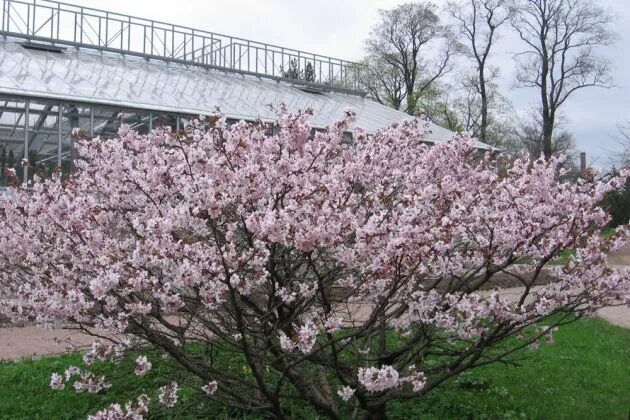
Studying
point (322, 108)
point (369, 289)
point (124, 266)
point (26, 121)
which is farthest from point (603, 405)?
point (322, 108)

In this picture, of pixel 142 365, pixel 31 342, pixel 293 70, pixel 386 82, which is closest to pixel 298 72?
pixel 293 70

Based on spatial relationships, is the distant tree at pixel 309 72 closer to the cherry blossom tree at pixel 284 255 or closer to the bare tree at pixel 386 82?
the bare tree at pixel 386 82

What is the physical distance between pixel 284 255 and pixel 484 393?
2.98 meters

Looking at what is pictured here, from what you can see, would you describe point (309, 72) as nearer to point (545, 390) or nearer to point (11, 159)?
point (11, 159)

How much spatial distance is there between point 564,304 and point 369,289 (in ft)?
3.87

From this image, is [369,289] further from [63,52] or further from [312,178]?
[63,52]

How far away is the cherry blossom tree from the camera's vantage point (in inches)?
123

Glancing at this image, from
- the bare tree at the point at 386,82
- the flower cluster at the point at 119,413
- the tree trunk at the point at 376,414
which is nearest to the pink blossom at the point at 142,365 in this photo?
the flower cluster at the point at 119,413

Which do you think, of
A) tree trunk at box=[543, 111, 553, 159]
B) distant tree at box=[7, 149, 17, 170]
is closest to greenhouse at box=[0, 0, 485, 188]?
distant tree at box=[7, 149, 17, 170]

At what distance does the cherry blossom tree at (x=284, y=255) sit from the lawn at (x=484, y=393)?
1.03 meters

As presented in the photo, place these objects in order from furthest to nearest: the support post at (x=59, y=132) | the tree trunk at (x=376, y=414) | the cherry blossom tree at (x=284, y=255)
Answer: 1. the support post at (x=59, y=132)
2. the tree trunk at (x=376, y=414)
3. the cherry blossom tree at (x=284, y=255)

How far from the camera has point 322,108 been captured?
2189cm

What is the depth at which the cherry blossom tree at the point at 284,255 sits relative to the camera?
312 cm

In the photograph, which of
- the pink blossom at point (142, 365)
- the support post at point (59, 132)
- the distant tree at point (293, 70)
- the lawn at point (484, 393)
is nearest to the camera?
the pink blossom at point (142, 365)
